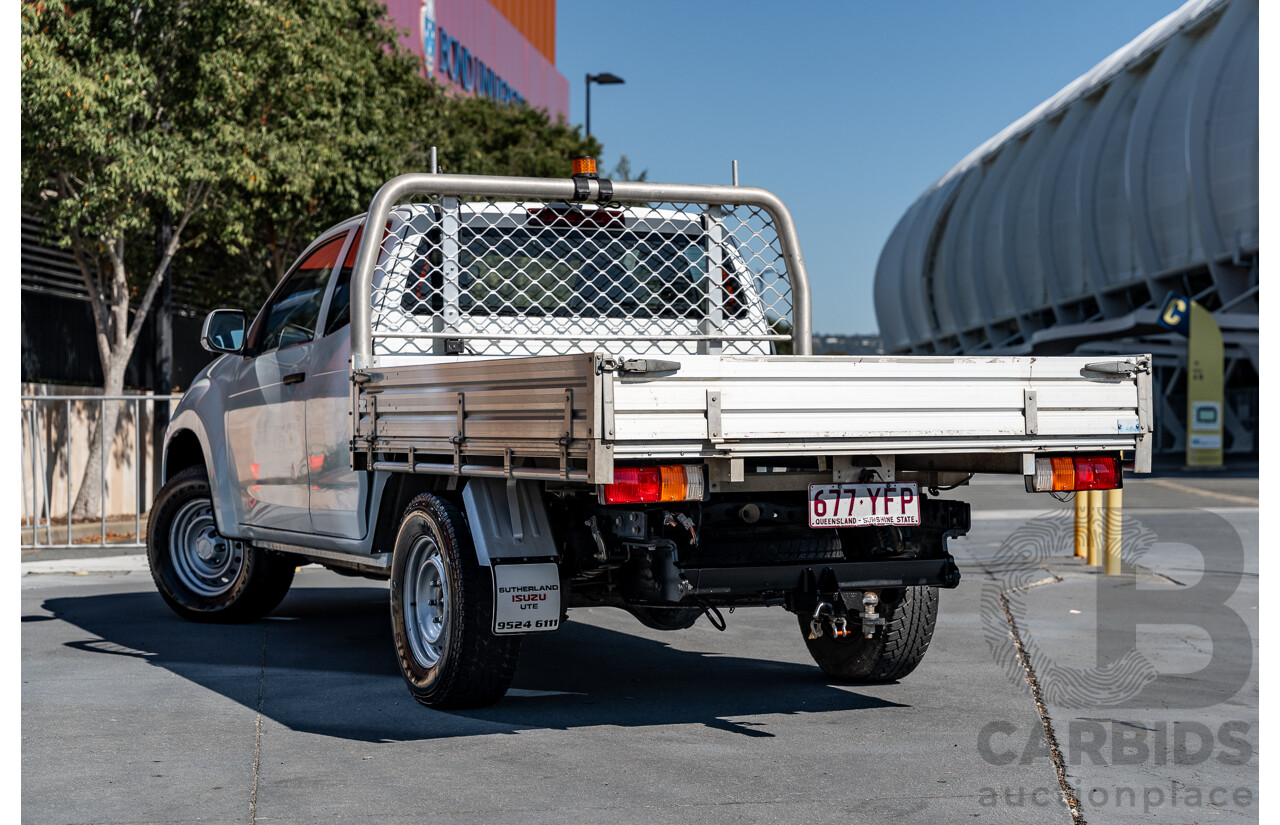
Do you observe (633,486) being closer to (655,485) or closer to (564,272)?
(655,485)

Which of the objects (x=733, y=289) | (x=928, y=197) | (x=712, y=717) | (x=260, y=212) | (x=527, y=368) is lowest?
(x=712, y=717)

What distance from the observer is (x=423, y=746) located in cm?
568

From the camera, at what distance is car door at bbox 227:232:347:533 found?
307 inches

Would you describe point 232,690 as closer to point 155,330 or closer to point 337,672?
point 337,672

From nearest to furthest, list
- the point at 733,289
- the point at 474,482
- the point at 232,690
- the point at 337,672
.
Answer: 1. the point at 474,482
2. the point at 232,690
3. the point at 337,672
4. the point at 733,289

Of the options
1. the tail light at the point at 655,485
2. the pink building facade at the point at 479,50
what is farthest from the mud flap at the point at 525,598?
the pink building facade at the point at 479,50

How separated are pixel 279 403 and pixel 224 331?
0.67 meters

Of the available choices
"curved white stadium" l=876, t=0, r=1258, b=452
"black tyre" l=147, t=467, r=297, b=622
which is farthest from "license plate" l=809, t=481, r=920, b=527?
"curved white stadium" l=876, t=0, r=1258, b=452

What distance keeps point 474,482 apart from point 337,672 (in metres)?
1.84

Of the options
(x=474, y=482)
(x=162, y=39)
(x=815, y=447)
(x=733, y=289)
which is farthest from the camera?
Answer: (x=162, y=39)

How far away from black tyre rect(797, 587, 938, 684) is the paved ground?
12 centimetres

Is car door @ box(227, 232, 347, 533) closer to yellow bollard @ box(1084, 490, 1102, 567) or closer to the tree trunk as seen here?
yellow bollard @ box(1084, 490, 1102, 567)

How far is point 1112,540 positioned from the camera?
12211 mm
